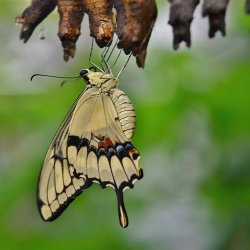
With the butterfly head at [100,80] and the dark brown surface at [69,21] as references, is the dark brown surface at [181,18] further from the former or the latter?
the butterfly head at [100,80]

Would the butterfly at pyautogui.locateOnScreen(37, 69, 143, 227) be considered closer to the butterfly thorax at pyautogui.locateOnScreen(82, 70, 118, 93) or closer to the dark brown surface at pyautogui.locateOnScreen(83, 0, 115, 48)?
the butterfly thorax at pyautogui.locateOnScreen(82, 70, 118, 93)

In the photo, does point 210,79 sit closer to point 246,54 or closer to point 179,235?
point 246,54

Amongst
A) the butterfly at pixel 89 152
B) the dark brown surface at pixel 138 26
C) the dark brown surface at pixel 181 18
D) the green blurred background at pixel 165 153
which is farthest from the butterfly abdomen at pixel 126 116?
the dark brown surface at pixel 181 18

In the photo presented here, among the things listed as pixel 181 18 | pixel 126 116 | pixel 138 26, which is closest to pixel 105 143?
pixel 126 116

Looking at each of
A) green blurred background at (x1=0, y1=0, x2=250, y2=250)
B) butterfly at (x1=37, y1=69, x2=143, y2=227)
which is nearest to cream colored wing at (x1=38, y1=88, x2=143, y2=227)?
butterfly at (x1=37, y1=69, x2=143, y2=227)

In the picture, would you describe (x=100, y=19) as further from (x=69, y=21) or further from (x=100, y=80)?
(x=100, y=80)

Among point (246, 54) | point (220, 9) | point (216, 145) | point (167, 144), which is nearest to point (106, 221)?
point (167, 144)
